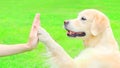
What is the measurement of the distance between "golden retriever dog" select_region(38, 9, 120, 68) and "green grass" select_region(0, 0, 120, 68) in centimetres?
24

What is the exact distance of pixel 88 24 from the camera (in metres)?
5.93

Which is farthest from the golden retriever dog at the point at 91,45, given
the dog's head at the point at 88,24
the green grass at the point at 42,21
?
the green grass at the point at 42,21

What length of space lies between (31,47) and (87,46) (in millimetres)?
1210

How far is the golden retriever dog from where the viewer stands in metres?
5.37

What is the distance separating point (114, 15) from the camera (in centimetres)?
1694

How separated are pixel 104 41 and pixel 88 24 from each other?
1.29 feet

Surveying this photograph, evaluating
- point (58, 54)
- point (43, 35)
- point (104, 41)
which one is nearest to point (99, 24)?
point (104, 41)

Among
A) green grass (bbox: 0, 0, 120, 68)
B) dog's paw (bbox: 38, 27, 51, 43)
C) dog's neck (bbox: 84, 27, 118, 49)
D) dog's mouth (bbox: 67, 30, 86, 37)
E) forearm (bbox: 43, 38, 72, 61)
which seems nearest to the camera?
dog's paw (bbox: 38, 27, 51, 43)

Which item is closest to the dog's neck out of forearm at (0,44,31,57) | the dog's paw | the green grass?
the green grass

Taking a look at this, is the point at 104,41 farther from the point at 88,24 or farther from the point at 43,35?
the point at 43,35

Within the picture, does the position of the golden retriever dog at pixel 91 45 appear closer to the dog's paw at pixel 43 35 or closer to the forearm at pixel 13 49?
the dog's paw at pixel 43 35

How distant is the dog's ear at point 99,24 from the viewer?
5.67 metres

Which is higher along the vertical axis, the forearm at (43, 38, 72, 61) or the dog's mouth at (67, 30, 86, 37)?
the forearm at (43, 38, 72, 61)

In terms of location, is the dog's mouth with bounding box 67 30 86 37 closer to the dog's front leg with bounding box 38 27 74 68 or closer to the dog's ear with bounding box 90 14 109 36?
the dog's ear with bounding box 90 14 109 36
